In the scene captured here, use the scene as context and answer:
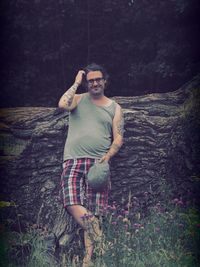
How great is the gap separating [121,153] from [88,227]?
2.88 ft

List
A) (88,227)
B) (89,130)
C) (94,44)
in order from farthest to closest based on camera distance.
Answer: (94,44)
(89,130)
(88,227)

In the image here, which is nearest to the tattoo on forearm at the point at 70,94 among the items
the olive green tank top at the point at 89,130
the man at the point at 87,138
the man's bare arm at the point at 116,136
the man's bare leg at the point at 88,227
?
the man at the point at 87,138

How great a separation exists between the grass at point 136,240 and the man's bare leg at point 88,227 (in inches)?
2.7

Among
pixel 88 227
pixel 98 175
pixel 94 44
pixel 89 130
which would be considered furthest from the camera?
pixel 94 44

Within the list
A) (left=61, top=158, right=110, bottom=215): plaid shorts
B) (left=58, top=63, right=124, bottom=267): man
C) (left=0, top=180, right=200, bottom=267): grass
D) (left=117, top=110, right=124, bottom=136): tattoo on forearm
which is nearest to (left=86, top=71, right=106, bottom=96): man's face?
(left=58, top=63, right=124, bottom=267): man

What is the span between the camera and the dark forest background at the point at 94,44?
5145 mm

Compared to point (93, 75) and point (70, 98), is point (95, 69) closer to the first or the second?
point (93, 75)

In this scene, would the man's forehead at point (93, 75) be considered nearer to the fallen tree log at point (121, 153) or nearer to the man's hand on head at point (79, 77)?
the man's hand on head at point (79, 77)

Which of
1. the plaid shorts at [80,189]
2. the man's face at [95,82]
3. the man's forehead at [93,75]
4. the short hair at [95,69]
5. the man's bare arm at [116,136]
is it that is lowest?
the plaid shorts at [80,189]

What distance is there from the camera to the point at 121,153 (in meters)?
5.19

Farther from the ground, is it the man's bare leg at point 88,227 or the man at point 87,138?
the man at point 87,138

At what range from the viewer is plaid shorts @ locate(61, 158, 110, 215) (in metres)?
4.90

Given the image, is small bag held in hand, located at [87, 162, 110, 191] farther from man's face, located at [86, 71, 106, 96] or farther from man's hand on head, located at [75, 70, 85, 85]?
man's hand on head, located at [75, 70, 85, 85]

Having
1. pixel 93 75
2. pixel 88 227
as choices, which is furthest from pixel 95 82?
pixel 88 227
